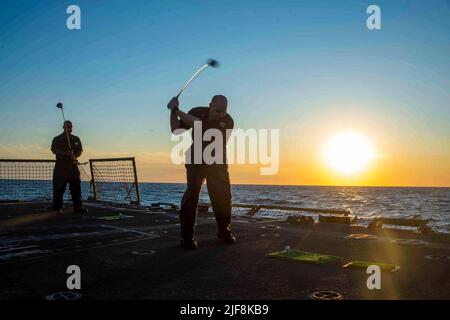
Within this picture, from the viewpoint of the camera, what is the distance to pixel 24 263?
426cm

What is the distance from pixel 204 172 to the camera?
18.5ft

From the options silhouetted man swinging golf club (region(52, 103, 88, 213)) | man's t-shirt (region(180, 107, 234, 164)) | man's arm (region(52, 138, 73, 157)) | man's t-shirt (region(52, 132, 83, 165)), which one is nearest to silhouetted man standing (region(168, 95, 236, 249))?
man's t-shirt (region(180, 107, 234, 164))

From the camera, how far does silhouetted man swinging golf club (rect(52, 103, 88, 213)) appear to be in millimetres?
10625

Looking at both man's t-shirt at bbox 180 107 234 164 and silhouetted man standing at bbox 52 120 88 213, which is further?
silhouetted man standing at bbox 52 120 88 213

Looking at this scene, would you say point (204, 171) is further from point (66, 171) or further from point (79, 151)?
point (79, 151)

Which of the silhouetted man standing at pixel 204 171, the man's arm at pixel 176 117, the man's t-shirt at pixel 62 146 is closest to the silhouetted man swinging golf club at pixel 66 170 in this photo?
the man's t-shirt at pixel 62 146

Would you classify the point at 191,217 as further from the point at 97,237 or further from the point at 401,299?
the point at 401,299

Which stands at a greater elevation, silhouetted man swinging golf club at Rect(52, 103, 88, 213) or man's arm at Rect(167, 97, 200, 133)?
man's arm at Rect(167, 97, 200, 133)

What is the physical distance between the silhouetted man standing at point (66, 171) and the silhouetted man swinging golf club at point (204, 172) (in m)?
6.14

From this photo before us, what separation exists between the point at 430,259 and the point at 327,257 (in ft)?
4.07

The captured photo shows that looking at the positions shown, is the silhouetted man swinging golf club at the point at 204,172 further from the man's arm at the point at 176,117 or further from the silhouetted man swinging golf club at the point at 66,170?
the silhouetted man swinging golf club at the point at 66,170

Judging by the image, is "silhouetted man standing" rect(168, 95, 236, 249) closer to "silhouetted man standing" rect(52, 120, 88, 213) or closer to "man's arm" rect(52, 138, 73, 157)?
"silhouetted man standing" rect(52, 120, 88, 213)

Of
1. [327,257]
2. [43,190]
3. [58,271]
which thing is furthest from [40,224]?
[43,190]

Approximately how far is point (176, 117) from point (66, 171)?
6.58m
